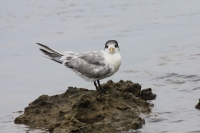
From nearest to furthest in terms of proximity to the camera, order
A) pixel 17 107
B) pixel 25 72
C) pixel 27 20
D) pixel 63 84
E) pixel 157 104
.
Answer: pixel 157 104
pixel 17 107
pixel 63 84
pixel 25 72
pixel 27 20

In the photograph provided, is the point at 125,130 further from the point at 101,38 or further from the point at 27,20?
the point at 27,20

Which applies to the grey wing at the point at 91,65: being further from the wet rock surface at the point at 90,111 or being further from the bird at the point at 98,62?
the wet rock surface at the point at 90,111

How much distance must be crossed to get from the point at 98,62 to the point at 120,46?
479 centimetres

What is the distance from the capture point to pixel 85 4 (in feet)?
63.7

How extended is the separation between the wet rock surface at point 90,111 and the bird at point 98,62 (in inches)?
11.0

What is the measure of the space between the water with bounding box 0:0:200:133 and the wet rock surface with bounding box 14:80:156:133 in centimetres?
20

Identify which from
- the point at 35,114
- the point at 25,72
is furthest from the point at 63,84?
the point at 35,114

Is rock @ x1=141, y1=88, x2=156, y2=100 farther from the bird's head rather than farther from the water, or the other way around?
the bird's head

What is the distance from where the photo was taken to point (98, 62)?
332 inches

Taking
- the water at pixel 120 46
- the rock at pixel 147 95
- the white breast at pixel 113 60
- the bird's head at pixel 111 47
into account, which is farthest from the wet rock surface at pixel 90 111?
the bird's head at pixel 111 47

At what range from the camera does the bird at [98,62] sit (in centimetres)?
833

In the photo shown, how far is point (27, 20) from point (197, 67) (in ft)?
27.2

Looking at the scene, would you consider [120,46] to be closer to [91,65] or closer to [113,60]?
[91,65]

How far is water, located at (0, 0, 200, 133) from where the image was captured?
8695 millimetres
